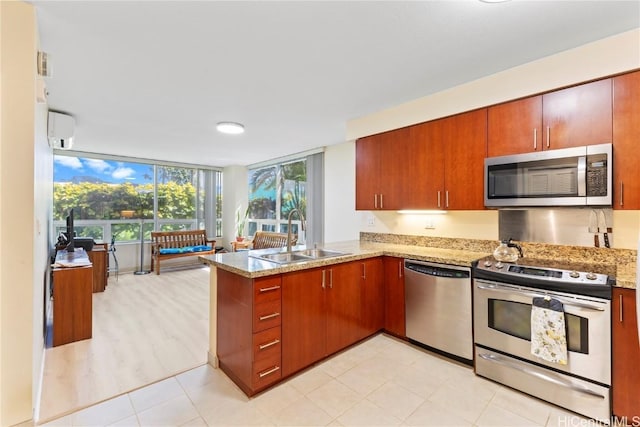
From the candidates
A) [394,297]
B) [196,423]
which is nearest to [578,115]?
[394,297]

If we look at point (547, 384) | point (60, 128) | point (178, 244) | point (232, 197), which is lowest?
point (547, 384)

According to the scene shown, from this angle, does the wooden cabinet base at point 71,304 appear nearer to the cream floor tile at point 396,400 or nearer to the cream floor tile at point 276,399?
the cream floor tile at point 276,399

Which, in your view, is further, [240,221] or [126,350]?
[240,221]

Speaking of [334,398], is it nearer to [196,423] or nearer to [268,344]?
[268,344]

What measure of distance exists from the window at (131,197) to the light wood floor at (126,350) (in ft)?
6.43

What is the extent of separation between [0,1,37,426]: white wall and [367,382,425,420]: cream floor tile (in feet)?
6.95

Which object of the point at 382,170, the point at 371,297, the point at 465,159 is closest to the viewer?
the point at 465,159

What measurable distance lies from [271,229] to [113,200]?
3174 mm

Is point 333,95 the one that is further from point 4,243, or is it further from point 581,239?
point 4,243

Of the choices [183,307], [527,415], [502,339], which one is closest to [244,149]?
[183,307]

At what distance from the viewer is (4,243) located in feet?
5.25

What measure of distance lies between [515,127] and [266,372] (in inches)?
104

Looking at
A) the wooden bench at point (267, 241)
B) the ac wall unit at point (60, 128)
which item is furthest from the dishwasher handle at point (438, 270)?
the ac wall unit at point (60, 128)

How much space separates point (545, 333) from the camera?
6.05 ft
